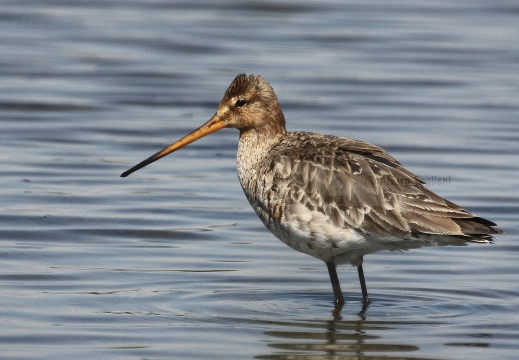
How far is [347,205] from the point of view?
8.98 metres

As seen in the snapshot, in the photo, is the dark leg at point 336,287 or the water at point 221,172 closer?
the water at point 221,172

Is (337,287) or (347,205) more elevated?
(347,205)

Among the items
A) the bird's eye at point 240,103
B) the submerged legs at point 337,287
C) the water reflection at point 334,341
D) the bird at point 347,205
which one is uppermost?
the bird's eye at point 240,103

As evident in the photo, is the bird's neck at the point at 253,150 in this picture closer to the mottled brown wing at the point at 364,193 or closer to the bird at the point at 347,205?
the bird at the point at 347,205

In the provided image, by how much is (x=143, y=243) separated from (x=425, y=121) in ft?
19.7

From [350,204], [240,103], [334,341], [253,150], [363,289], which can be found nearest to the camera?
[334,341]

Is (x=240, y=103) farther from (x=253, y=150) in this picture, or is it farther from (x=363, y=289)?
(x=363, y=289)

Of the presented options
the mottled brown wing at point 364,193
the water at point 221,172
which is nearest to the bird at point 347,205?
the mottled brown wing at point 364,193

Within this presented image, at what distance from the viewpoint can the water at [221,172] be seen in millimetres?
8586

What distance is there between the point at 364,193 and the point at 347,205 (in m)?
0.15

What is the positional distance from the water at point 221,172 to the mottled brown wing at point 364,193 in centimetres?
71

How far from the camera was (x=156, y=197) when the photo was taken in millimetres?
12680

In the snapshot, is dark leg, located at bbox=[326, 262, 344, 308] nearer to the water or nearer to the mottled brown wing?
the water

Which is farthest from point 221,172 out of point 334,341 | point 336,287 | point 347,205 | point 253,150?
point 334,341
